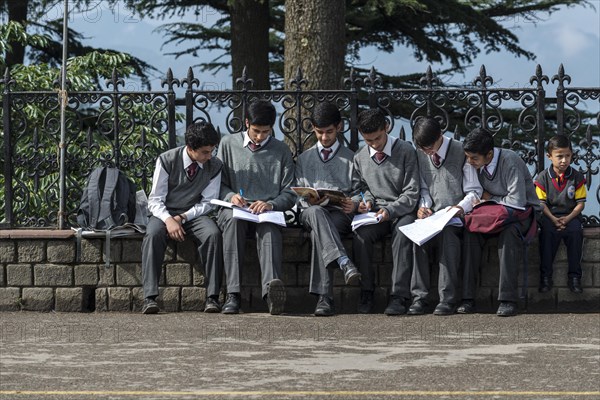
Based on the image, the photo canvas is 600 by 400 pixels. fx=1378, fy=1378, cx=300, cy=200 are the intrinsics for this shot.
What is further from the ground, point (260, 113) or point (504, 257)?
point (260, 113)

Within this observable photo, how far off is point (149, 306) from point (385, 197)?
6.85ft

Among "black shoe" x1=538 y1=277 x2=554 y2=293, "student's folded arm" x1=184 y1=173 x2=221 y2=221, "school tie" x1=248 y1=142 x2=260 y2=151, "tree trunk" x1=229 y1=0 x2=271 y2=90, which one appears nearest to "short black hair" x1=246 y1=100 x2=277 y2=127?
"school tie" x1=248 y1=142 x2=260 y2=151

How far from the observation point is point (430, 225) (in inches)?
427

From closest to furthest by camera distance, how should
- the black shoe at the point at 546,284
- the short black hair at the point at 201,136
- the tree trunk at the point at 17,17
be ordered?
the short black hair at the point at 201,136
the black shoe at the point at 546,284
the tree trunk at the point at 17,17

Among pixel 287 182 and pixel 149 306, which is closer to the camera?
pixel 149 306

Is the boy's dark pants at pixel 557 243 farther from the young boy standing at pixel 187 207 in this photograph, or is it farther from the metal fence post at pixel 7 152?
the metal fence post at pixel 7 152

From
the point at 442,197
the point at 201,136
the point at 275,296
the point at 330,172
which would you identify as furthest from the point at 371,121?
the point at 275,296

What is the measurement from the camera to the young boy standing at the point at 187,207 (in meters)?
11.0

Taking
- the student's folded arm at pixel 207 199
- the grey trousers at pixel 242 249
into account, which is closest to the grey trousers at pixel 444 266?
the grey trousers at pixel 242 249

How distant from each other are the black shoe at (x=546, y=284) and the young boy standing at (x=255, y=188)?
85.5 inches

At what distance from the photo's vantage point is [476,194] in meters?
11.0

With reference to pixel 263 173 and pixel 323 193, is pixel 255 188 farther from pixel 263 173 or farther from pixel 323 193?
pixel 323 193

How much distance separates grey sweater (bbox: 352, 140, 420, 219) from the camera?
1105cm

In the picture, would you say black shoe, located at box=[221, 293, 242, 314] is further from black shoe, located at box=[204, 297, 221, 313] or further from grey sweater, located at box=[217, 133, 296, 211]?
grey sweater, located at box=[217, 133, 296, 211]
